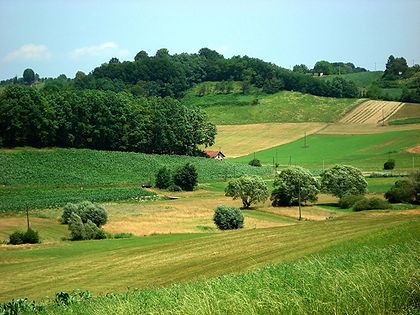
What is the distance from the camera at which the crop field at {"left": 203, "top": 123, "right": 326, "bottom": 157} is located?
140 metres

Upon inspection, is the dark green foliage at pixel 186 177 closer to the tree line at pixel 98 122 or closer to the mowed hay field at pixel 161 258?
the tree line at pixel 98 122

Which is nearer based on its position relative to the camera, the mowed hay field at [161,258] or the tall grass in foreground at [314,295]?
the tall grass in foreground at [314,295]

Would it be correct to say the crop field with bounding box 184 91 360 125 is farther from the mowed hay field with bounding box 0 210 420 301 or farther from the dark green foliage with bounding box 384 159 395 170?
the mowed hay field with bounding box 0 210 420 301

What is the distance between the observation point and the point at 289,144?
456ft

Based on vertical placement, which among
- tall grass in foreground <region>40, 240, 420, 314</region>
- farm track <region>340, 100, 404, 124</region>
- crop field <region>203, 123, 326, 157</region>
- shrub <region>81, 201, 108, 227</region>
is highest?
farm track <region>340, 100, 404, 124</region>

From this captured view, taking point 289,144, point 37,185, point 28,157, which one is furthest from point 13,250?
point 289,144

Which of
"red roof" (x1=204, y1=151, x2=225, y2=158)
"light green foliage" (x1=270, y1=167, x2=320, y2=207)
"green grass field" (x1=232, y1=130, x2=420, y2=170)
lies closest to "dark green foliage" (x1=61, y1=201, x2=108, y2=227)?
"light green foliage" (x1=270, y1=167, x2=320, y2=207)

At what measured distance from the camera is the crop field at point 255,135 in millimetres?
140000

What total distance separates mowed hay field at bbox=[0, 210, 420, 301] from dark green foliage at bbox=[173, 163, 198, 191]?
1935 inches

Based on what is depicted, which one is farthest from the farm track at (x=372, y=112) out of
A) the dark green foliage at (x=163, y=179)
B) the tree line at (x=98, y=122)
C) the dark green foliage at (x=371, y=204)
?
the dark green foliage at (x=371, y=204)

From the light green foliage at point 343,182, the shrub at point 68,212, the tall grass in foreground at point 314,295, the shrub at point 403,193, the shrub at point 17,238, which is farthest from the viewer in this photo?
the light green foliage at point 343,182

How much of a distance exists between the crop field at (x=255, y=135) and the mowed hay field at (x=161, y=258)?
301 feet

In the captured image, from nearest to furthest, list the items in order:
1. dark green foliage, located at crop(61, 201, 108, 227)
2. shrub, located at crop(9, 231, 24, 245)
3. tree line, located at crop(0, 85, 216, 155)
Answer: shrub, located at crop(9, 231, 24, 245) < dark green foliage, located at crop(61, 201, 108, 227) < tree line, located at crop(0, 85, 216, 155)

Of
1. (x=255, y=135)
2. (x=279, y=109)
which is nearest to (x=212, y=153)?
(x=255, y=135)
